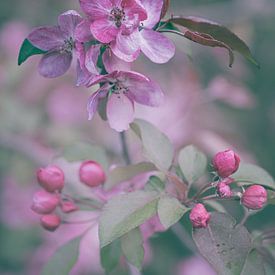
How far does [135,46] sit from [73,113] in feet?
5.95

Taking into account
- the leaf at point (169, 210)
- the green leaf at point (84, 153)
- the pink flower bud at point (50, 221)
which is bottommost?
the pink flower bud at point (50, 221)

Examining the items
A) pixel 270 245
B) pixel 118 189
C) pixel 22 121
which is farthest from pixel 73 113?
pixel 270 245

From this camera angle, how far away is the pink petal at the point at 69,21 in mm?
1095

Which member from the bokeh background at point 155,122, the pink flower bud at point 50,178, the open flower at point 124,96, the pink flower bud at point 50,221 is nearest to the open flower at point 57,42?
the open flower at point 124,96

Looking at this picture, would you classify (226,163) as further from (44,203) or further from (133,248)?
(44,203)

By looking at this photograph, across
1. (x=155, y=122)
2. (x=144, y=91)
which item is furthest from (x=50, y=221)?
(x=155, y=122)

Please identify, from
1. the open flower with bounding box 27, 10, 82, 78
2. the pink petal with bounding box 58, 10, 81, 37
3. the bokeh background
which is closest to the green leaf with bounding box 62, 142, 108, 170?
the open flower with bounding box 27, 10, 82, 78

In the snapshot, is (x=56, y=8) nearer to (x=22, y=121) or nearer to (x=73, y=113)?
(x=73, y=113)

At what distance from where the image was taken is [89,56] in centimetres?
108

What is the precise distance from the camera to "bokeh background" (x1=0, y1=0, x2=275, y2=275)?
2514 mm

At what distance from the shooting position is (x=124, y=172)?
1.35 metres

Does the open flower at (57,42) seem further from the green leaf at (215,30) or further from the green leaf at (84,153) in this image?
the green leaf at (84,153)

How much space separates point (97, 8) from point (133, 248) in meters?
0.49

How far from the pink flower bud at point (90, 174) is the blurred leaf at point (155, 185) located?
0.59 ft
